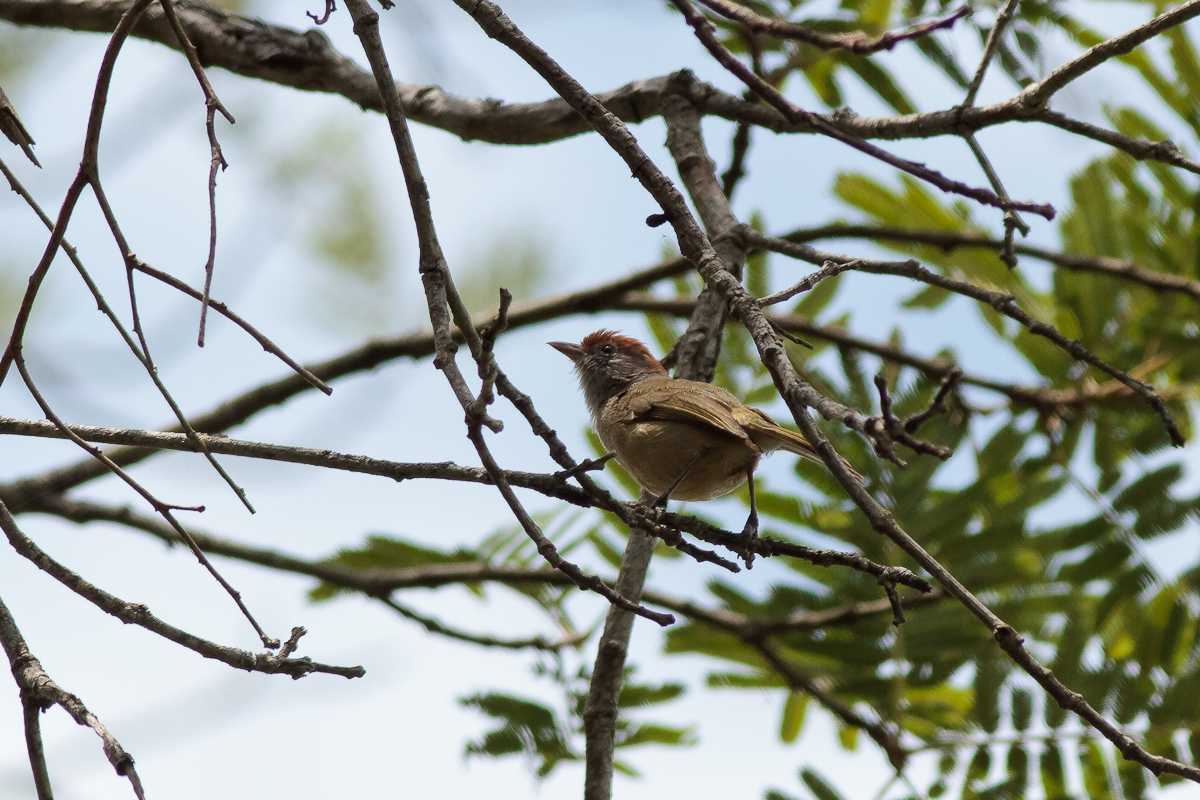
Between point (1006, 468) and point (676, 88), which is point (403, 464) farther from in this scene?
point (1006, 468)

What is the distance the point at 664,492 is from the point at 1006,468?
228 cm

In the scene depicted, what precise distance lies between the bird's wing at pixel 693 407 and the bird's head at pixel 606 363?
1143 millimetres

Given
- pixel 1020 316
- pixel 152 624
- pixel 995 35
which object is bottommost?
pixel 152 624

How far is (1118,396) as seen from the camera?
242 inches

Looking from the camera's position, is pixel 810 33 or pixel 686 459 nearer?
pixel 810 33

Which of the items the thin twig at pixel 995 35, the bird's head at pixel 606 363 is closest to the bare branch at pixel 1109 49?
the thin twig at pixel 995 35

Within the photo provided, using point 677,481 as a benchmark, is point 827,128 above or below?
above

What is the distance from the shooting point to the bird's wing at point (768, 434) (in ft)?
14.4

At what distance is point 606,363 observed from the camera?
6.50 metres

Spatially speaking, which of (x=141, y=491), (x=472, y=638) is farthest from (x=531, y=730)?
(x=141, y=491)

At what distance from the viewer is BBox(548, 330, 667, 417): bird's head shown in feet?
20.7

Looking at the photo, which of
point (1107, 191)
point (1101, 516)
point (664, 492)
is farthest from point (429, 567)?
point (1107, 191)

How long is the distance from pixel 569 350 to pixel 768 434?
241 centimetres

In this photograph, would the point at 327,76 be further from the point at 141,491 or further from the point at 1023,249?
the point at 1023,249
